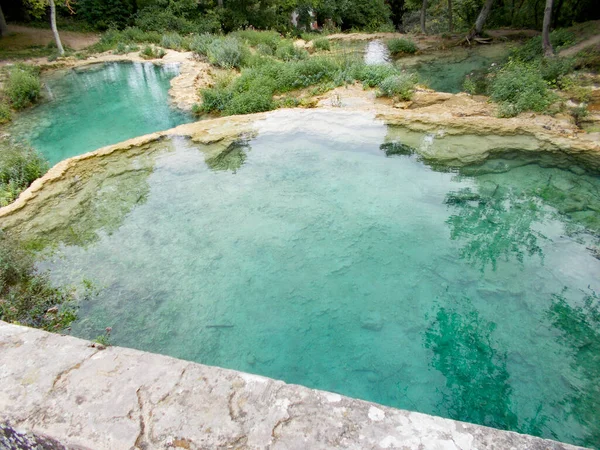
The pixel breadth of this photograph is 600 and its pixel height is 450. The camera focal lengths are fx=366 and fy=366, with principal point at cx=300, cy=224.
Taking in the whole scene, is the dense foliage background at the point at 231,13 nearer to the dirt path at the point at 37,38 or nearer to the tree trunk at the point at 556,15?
the tree trunk at the point at 556,15

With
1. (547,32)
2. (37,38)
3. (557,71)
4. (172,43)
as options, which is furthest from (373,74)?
(37,38)

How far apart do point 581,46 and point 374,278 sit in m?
12.2

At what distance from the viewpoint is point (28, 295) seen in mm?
3904

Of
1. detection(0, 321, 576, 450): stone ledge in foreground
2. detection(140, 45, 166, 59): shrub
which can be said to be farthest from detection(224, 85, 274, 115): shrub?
detection(140, 45, 166, 59): shrub

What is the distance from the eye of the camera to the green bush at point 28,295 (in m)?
3.69

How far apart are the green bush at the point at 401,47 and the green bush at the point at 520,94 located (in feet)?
25.2

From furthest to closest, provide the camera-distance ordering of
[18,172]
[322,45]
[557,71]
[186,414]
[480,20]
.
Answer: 1. [322,45]
2. [480,20]
3. [557,71]
4. [18,172]
5. [186,414]

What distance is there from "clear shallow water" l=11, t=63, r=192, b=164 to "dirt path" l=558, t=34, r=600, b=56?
1149cm

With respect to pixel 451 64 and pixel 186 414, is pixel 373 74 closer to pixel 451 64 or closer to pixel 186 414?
pixel 451 64

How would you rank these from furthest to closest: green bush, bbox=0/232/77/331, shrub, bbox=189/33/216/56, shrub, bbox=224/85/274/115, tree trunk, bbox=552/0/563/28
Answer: tree trunk, bbox=552/0/563/28 < shrub, bbox=189/33/216/56 < shrub, bbox=224/85/274/115 < green bush, bbox=0/232/77/331

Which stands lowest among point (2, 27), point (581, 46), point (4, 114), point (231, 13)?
point (4, 114)

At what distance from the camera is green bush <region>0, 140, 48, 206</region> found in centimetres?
581

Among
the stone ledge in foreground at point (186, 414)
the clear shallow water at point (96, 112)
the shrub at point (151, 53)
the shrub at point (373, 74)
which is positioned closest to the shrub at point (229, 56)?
the clear shallow water at point (96, 112)

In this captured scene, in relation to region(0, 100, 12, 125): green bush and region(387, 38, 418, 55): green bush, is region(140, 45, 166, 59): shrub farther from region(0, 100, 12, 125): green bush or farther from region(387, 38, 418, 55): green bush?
region(387, 38, 418, 55): green bush
